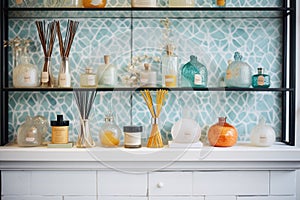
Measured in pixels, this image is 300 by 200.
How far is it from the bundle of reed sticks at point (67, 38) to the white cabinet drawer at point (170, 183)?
0.77 meters

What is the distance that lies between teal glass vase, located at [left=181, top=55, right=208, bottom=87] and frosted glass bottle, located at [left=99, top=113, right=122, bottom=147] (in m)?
0.40

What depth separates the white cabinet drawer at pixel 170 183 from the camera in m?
1.93

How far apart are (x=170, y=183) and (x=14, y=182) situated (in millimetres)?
771

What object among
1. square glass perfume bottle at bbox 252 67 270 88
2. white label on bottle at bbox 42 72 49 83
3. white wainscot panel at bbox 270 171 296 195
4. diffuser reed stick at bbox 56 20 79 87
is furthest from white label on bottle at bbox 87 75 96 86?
white wainscot panel at bbox 270 171 296 195

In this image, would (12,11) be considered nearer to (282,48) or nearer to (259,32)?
(259,32)

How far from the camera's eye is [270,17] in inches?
83.1

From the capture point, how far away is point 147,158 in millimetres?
1868

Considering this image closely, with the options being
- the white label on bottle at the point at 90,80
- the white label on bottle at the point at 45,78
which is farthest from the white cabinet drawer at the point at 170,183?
the white label on bottle at the point at 45,78

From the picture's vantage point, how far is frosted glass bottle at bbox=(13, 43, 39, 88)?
1.95 meters

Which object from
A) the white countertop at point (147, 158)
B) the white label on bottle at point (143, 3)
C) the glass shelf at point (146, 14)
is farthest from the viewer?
the glass shelf at point (146, 14)

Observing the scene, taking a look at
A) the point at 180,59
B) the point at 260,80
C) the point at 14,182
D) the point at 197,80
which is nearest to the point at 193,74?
the point at 197,80

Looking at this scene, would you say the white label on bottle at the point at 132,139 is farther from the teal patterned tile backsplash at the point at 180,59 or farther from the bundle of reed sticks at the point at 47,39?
the bundle of reed sticks at the point at 47,39

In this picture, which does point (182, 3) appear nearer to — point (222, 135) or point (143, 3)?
point (143, 3)

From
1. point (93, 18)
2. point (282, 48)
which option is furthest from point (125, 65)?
point (282, 48)
